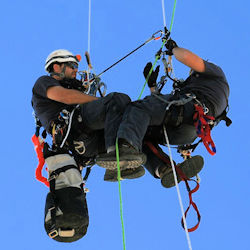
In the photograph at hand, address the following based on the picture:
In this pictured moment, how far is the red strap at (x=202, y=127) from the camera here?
5381 mm

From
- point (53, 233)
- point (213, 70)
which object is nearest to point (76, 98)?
point (53, 233)

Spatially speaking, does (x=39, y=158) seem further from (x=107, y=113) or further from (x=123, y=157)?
(x=123, y=157)

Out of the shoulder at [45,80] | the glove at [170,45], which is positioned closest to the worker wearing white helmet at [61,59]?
the shoulder at [45,80]

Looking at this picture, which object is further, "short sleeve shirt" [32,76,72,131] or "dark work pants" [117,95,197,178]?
"short sleeve shirt" [32,76,72,131]

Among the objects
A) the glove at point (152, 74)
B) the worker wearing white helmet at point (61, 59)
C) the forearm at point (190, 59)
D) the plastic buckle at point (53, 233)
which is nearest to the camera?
the plastic buckle at point (53, 233)

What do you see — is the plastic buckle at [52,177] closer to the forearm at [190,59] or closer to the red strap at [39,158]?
the red strap at [39,158]

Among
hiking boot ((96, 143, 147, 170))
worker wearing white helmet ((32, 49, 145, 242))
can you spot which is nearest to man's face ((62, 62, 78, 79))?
worker wearing white helmet ((32, 49, 145, 242))

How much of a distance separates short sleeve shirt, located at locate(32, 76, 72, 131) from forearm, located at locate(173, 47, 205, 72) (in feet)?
3.68

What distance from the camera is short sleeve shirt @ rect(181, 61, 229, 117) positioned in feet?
18.3

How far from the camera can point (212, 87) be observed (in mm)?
5613

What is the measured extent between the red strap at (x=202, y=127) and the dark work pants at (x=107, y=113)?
644mm

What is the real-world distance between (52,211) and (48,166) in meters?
0.56

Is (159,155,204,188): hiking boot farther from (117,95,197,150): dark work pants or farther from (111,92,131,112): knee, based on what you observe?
(111,92,131,112): knee

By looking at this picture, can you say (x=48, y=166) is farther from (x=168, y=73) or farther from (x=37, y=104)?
(x=168, y=73)
